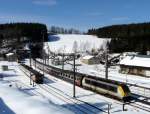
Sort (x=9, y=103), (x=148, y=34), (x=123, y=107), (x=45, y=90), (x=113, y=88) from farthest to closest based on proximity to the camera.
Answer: (x=148, y=34)
(x=45, y=90)
(x=113, y=88)
(x=123, y=107)
(x=9, y=103)

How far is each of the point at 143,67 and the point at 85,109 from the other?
33735 millimetres

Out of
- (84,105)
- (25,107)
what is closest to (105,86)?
(84,105)

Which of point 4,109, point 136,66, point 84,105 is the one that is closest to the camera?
point 4,109

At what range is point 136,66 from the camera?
71.5m

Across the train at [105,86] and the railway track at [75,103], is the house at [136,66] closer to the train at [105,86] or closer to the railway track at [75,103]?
the train at [105,86]

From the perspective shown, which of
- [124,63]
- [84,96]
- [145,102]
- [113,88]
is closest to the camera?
[145,102]

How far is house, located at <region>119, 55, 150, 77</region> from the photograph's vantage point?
68.4 m

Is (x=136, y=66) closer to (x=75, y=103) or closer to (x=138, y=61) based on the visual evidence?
(x=138, y=61)

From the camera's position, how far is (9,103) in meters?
30.9

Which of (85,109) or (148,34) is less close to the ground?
(148,34)

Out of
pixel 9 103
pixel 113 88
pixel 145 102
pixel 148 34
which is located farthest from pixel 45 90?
pixel 148 34

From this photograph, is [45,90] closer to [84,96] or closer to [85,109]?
[84,96]

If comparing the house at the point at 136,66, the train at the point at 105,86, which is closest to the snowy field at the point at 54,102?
the train at the point at 105,86

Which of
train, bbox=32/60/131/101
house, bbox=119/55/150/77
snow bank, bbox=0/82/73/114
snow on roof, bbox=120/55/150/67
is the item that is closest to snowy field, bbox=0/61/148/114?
snow bank, bbox=0/82/73/114
